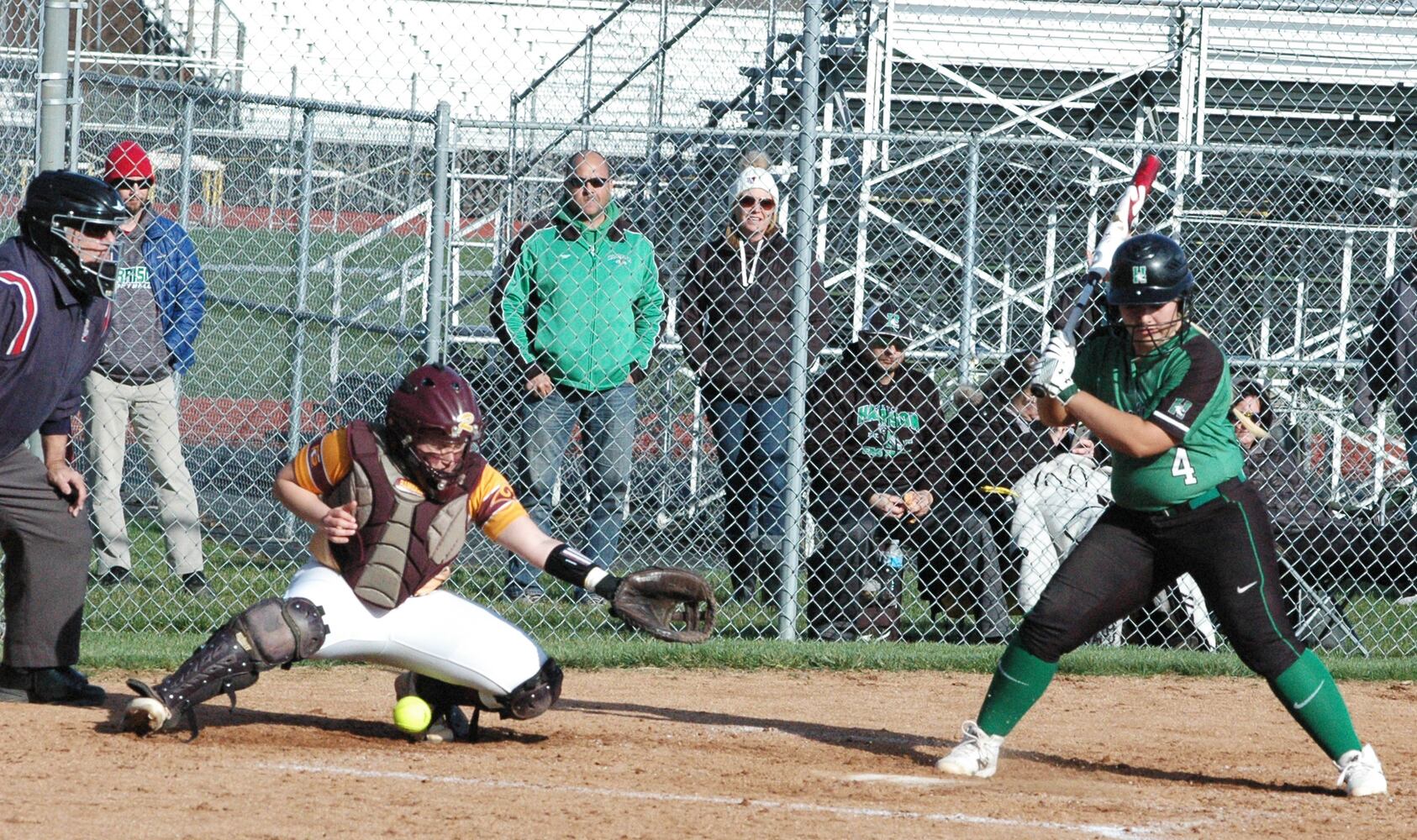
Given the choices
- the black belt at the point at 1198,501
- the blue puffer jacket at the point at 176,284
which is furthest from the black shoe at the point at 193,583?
the black belt at the point at 1198,501

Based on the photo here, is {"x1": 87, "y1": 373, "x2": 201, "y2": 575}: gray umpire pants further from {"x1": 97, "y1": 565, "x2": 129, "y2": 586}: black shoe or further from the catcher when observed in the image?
the catcher

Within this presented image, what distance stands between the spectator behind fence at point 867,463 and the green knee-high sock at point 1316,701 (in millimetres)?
3160

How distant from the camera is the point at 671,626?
5.27 metres

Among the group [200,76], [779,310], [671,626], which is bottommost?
[671,626]

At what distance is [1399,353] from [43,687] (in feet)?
21.6

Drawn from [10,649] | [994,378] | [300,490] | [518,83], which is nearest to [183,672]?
[300,490]

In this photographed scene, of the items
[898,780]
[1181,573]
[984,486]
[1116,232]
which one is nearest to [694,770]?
[898,780]

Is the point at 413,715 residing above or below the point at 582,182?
below

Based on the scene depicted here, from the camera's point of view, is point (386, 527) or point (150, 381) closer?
point (386, 527)

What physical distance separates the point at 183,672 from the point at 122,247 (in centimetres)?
358

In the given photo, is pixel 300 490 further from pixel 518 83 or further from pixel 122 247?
pixel 518 83

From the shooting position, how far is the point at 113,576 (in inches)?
323

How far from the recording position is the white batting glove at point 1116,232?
5016 mm

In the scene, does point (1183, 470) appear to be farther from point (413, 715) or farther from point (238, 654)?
point (238, 654)
